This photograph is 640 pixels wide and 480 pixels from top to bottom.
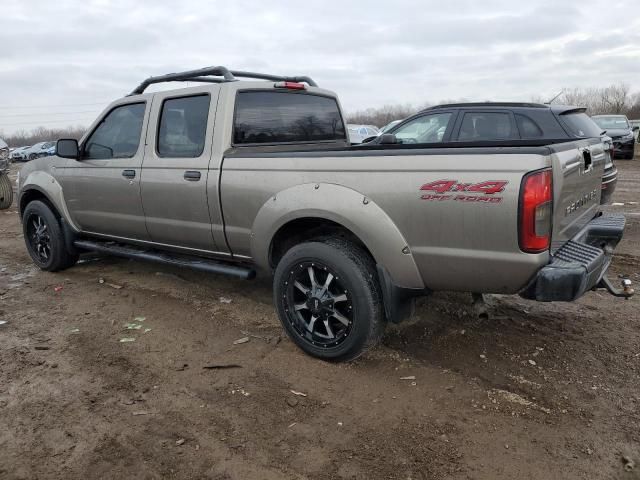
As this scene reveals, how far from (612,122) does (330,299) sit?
20.8 m

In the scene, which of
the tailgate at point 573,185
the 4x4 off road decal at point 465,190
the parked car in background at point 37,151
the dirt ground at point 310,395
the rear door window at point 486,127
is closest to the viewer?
the dirt ground at point 310,395

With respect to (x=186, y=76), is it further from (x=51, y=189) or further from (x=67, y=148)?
(x=51, y=189)

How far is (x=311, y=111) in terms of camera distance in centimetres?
493

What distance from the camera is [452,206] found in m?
2.87

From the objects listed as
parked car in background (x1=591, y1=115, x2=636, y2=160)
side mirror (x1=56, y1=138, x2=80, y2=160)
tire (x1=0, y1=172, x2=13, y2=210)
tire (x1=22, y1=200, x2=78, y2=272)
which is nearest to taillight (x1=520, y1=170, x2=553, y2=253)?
side mirror (x1=56, y1=138, x2=80, y2=160)

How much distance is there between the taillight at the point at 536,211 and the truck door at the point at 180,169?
2.30m

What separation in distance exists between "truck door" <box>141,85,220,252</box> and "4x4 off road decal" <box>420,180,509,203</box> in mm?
1820

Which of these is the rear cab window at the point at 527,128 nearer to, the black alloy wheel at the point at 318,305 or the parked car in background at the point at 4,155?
the black alloy wheel at the point at 318,305

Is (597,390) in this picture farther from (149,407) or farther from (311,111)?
(311,111)

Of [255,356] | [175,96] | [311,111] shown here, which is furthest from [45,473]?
[311,111]

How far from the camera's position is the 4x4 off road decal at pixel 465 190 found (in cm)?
273

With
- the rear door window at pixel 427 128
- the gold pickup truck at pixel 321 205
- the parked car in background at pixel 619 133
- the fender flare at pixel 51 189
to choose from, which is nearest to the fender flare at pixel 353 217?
the gold pickup truck at pixel 321 205

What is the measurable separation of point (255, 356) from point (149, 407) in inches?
33.6

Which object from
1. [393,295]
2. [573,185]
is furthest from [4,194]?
[573,185]
